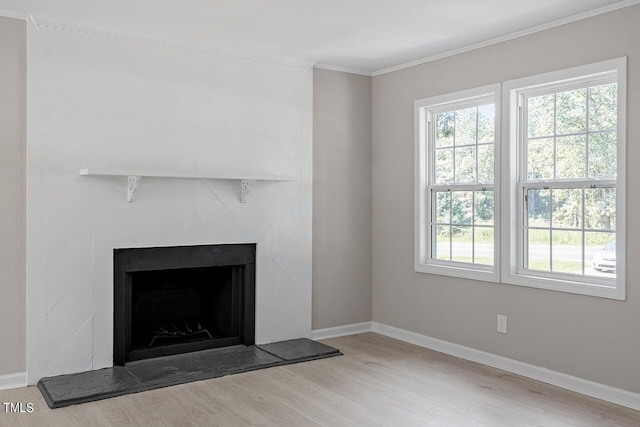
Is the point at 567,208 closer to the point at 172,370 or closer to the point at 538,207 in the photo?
the point at 538,207

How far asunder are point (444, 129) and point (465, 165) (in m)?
0.39

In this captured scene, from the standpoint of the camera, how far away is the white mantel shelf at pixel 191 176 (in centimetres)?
386

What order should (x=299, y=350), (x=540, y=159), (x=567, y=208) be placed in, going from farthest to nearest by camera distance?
(x=299, y=350)
(x=540, y=159)
(x=567, y=208)

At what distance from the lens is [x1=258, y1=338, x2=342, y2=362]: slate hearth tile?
4480mm

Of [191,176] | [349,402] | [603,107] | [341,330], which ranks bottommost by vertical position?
[349,402]

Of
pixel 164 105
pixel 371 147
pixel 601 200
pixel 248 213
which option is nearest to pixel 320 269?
pixel 248 213

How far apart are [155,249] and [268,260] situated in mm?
976

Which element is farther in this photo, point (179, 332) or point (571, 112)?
point (179, 332)

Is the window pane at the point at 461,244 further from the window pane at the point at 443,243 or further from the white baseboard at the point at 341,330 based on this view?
the white baseboard at the point at 341,330

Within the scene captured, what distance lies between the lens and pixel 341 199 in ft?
17.4

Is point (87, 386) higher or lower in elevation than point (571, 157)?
lower

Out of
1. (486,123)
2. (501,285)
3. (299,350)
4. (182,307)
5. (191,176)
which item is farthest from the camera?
(182,307)

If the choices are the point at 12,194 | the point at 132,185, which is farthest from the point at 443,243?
the point at 12,194

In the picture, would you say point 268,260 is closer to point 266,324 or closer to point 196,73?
point 266,324
